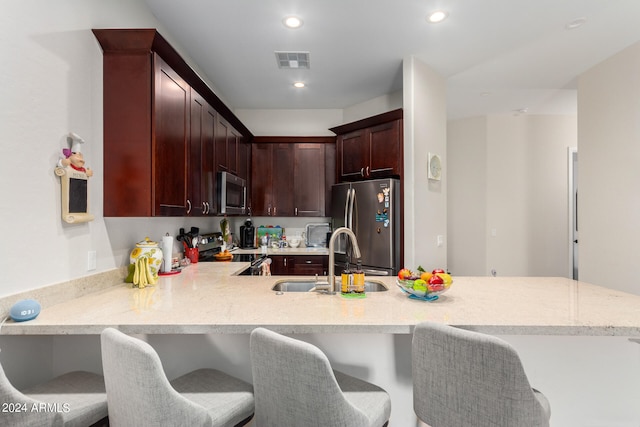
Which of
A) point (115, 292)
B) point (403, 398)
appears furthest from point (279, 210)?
point (403, 398)

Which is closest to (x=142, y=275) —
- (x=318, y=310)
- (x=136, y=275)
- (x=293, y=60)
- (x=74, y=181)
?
(x=136, y=275)

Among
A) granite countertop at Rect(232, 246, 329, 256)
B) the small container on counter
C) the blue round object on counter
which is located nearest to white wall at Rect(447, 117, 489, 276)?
granite countertop at Rect(232, 246, 329, 256)

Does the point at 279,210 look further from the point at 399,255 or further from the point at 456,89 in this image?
the point at 456,89

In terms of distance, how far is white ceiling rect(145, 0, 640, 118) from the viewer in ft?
7.74

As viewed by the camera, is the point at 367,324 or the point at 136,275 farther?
the point at 136,275

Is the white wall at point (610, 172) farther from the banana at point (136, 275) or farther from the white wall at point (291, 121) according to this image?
the banana at point (136, 275)

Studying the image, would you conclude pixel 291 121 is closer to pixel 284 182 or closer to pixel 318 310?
pixel 284 182

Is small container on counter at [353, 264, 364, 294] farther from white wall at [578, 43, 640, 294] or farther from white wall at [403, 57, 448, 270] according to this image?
white wall at [578, 43, 640, 294]

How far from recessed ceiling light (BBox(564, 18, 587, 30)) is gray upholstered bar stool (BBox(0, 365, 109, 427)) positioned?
12.4 feet

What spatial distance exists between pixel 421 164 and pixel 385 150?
0.46 metres

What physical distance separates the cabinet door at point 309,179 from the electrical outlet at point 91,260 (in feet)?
9.24

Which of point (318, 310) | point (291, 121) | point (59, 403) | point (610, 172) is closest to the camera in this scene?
point (59, 403)

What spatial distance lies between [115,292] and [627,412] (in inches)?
100

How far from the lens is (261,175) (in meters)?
4.48
